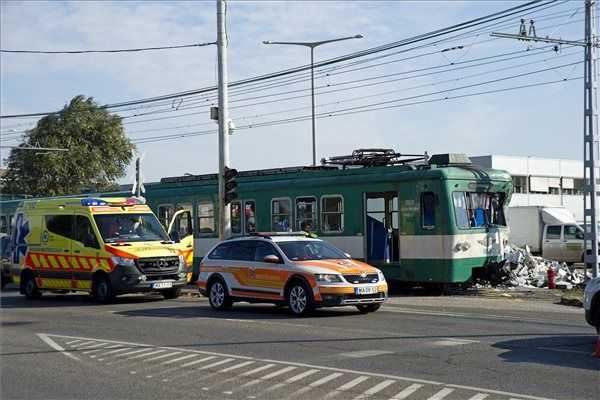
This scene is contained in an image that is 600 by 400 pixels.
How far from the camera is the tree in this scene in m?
51.4


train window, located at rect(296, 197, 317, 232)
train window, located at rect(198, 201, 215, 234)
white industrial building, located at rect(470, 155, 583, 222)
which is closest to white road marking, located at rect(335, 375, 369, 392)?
train window, located at rect(296, 197, 317, 232)

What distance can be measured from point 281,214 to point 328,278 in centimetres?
926

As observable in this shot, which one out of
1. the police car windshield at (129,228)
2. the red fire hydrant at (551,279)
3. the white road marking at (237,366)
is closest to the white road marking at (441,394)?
the white road marking at (237,366)

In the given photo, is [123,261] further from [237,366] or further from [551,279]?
[551,279]

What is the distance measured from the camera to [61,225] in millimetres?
23125

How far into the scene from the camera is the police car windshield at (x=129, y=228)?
22.2m

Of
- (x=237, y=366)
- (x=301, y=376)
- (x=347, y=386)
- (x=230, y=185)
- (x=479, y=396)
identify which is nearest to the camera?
(x=479, y=396)

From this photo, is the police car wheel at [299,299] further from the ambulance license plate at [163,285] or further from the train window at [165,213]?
the train window at [165,213]

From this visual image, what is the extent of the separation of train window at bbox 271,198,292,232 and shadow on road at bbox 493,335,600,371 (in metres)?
12.9

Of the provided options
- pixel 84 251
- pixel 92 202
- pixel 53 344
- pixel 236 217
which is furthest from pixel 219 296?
pixel 236 217

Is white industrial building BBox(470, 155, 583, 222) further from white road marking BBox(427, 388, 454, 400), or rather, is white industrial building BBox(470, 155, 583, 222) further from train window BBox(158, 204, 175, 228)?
white road marking BBox(427, 388, 454, 400)

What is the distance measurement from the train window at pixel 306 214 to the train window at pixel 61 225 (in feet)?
20.8

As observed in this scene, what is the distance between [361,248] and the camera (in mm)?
23688

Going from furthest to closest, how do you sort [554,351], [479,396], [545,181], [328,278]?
[545,181] < [328,278] < [554,351] < [479,396]
